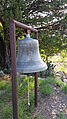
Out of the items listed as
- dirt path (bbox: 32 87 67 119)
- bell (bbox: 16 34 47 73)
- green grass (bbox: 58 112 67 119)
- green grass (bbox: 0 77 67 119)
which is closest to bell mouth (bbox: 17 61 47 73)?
bell (bbox: 16 34 47 73)

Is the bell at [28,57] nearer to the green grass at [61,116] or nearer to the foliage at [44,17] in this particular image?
the green grass at [61,116]

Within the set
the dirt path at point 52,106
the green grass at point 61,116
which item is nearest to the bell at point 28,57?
the dirt path at point 52,106

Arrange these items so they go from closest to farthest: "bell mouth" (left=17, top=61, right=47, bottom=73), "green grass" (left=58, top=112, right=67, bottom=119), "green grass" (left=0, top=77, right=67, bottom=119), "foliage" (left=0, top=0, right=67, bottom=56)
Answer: "bell mouth" (left=17, top=61, right=47, bottom=73), "green grass" (left=0, top=77, right=67, bottom=119), "green grass" (left=58, top=112, right=67, bottom=119), "foliage" (left=0, top=0, right=67, bottom=56)

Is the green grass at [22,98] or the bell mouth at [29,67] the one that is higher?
the bell mouth at [29,67]

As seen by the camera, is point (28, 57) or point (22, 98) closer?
point (28, 57)

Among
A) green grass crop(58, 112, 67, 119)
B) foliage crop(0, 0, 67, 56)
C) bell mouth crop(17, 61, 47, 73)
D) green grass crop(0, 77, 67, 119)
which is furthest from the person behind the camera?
foliage crop(0, 0, 67, 56)

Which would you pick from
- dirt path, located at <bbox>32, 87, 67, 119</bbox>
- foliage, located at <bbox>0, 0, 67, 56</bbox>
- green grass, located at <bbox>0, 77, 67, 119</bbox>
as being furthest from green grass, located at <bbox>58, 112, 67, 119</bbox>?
foliage, located at <bbox>0, 0, 67, 56</bbox>

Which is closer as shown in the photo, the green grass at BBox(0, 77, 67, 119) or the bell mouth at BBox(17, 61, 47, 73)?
the bell mouth at BBox(17, 61, 47, 73)

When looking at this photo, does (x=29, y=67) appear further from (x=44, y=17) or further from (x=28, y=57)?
(x=44, y=17)

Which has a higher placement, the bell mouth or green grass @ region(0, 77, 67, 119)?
the bell mouth

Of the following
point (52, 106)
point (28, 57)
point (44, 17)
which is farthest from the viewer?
point (44, 17)

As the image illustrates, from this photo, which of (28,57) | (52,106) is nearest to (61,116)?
(52,106)

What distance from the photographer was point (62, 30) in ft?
17.3

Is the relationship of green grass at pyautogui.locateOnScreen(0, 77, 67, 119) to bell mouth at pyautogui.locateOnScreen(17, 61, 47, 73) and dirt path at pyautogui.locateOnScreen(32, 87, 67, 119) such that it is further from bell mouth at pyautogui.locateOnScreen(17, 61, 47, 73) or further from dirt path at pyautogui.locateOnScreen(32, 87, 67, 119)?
bell mouth at pyautogui.locateOnScreen(17, 61, 47, 73)
